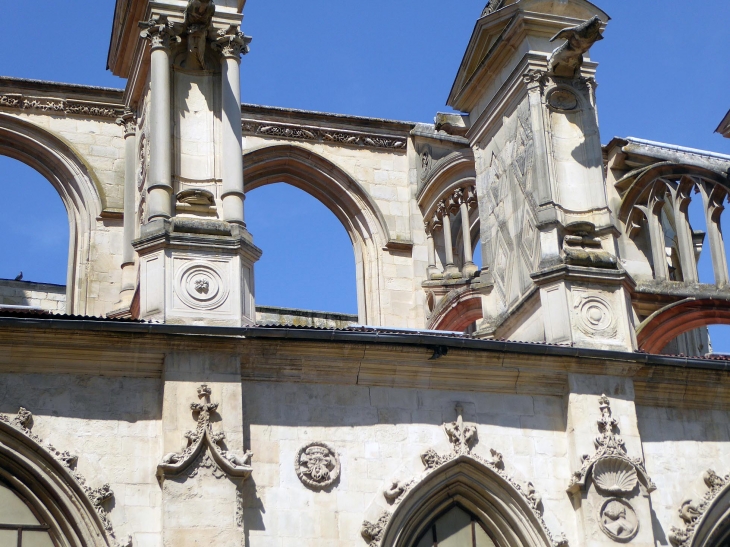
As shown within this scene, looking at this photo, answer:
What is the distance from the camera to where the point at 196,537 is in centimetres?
1291

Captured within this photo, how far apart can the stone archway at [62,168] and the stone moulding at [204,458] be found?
6.83 meters

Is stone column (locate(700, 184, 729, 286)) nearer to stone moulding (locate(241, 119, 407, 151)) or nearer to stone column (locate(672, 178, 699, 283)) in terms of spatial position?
stone column (locate(672, 178, 699, 283))

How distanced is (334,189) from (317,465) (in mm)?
8130

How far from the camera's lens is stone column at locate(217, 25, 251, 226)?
49.1ft

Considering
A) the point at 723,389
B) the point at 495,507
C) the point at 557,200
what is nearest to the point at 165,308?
the point at 495,507

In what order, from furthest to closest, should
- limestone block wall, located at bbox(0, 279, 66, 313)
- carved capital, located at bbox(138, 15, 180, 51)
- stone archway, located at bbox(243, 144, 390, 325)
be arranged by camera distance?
limestone block wall, located at bbox(0, 279, 66, 313), stone archway, located at bbox(243, 144, 390, 325), carved capital, located at bbox(138, 15, 180, 51)

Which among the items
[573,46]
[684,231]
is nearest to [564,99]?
[573,46]

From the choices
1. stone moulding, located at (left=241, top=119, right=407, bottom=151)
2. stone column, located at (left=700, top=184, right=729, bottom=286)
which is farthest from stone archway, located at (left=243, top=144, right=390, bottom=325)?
stone column, located at (left=700, top=184, right=729, bottom=286)

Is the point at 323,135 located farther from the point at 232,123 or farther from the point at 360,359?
the point at 360,359

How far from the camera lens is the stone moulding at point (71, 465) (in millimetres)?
12898

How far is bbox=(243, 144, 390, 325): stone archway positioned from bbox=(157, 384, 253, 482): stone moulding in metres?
7.67

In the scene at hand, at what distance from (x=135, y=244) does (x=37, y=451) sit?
2.52m

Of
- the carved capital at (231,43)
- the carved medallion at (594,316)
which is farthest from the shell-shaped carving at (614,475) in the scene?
the carved capital at (231,43)

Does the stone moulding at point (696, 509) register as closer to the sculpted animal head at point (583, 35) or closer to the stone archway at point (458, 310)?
the stone archway at point (458, 310)
